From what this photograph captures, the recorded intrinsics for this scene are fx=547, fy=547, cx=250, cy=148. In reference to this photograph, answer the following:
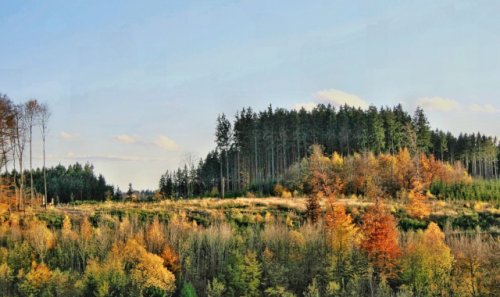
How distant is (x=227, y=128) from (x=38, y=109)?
116 ft

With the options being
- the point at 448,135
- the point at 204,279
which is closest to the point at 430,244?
the point at 204,279

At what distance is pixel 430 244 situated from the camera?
2098cm

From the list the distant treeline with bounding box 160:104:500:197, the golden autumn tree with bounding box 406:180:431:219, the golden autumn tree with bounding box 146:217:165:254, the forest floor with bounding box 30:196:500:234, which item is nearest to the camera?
the golden autumn tree with bounding box 146:217:165:254

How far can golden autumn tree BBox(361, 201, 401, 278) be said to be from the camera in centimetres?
2131

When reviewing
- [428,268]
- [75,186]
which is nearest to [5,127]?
[428,268]

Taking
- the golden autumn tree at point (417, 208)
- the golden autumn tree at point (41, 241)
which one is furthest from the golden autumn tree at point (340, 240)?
the golden autumn tree at point (417, 208)

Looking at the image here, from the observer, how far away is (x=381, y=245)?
70.8ft

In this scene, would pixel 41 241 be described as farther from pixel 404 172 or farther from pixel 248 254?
pixel 404 172

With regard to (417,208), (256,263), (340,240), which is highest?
(417,208)

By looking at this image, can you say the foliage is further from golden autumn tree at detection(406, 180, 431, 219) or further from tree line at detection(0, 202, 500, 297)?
golden autumn tree at detection(406, 180, 431, 219)

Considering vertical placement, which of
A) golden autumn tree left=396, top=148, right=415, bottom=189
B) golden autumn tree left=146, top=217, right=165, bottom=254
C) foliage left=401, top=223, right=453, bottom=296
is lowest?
foliage left=401, top=223, right=453, bottom=296

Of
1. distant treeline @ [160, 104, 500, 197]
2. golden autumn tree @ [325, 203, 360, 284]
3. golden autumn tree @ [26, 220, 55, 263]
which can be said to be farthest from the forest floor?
distant treeline @ [160, 104, 500, 197]

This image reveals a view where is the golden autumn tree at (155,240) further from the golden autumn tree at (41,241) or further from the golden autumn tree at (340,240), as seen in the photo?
the golden autumn tree at (340,240)

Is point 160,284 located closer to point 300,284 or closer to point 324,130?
point 300,284
